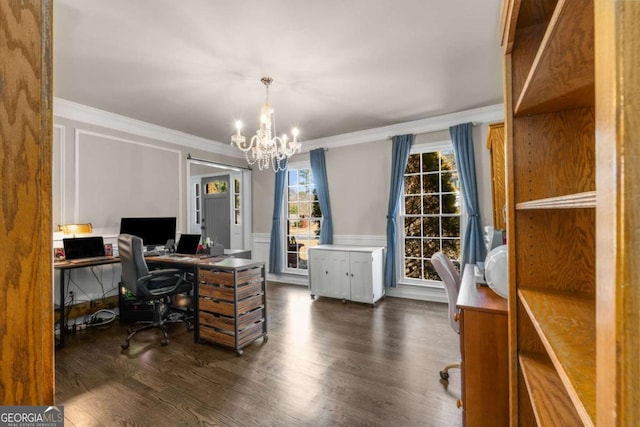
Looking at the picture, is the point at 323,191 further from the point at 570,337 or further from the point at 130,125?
the point at 570,337

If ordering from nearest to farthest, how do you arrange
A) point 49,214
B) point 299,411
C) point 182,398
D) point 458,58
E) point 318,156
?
1. point 49,214
2. point 299,411
3. point 182,398
4. point 458,58
5. point 318,156

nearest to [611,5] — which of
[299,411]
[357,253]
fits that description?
[299,411]

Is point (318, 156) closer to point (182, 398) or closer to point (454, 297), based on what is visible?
point (454, 297)

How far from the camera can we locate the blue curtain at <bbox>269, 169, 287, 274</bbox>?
5.45m

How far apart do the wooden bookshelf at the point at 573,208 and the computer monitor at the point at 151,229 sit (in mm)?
4118

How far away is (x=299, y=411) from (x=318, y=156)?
396 centimetres

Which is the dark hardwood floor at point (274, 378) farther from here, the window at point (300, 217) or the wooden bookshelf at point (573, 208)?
the window at point (300, 217)

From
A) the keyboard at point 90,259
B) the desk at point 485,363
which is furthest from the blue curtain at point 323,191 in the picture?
the desk at point 485,363

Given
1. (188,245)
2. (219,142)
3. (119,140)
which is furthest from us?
(219,142)

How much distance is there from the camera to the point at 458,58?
2525 mm

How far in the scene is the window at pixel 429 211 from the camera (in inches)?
163

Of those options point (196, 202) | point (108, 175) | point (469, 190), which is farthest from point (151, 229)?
point (469, 190)

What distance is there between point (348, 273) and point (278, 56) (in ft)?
9.81

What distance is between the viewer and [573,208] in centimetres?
91
